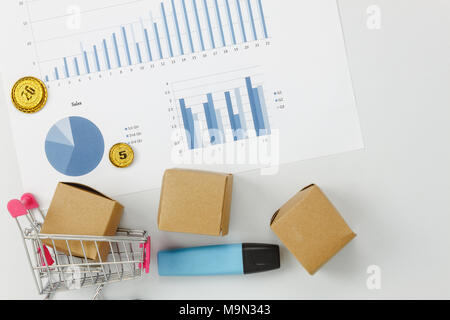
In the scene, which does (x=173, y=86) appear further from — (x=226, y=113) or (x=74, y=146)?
(x=74, y=146)

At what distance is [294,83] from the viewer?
2.43ft

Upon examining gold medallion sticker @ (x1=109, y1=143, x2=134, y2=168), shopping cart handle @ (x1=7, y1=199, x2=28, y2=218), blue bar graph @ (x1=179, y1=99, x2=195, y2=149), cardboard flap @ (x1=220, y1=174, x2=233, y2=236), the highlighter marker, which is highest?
blue bar graph @ (x1=179, y1=99, x2=195, y2=149)

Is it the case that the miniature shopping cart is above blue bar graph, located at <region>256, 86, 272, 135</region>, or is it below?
below

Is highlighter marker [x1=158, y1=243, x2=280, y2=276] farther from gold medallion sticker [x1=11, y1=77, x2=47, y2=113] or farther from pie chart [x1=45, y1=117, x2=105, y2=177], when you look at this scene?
gold medallion sticker [x1=11, y1=77, x2=47, y2=113]

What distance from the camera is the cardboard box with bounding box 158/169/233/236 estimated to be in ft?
2.19

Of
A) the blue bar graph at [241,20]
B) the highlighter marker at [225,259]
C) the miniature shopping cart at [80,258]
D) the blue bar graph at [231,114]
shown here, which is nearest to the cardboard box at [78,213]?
the miniature shopping cart at [80,258]

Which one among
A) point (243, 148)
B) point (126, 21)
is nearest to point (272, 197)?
point (243, 148)

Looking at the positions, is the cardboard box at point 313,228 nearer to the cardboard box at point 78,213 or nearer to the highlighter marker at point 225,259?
the highlighter marker at point 225,259

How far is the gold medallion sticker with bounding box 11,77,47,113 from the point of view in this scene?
0.76 metres

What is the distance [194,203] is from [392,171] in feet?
1.19

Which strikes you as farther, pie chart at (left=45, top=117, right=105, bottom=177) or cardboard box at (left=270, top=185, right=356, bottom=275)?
pie chart at (left=45, top=117, right=105, bottom=177)

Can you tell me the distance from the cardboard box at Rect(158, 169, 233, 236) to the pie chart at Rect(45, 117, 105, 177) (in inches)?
6.9

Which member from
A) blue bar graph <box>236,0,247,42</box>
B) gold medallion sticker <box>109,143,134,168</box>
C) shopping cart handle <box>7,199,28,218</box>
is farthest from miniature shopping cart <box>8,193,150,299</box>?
blue bar graph <box>236,0,247,42</box>
